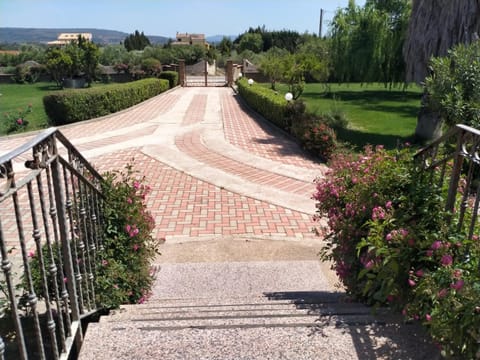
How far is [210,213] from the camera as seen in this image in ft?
20.0

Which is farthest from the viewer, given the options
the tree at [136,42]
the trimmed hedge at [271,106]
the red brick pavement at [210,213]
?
→ the tree at [136,42]

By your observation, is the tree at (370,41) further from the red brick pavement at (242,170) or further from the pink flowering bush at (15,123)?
the pink flowering bush at (15,123)

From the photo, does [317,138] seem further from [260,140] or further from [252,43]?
[252,43]

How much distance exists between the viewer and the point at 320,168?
8617 millimetres

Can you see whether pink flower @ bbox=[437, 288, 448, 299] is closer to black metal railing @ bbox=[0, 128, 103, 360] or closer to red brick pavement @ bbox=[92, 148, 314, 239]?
black metal railing @ bbox=[0, 128, 103, 360]

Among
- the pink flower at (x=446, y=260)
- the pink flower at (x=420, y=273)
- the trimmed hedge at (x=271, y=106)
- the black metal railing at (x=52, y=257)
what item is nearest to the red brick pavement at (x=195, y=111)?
the trimmed hedge at (x=271, y=106)

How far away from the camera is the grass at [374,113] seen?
41.1ft

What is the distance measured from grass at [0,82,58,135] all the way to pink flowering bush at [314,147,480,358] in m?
12.9

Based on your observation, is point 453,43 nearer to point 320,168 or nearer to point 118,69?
point 320,168

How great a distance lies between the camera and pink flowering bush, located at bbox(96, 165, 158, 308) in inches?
117

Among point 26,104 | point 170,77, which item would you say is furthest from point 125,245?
point 170,77

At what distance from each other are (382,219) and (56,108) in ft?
42.3

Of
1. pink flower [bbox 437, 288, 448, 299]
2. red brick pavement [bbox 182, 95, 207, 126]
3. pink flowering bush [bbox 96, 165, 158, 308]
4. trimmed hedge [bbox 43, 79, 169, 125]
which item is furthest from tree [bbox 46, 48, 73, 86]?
pink flower [bbox 437, 288, 448, 299]

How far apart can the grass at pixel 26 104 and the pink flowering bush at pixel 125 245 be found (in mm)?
11776
